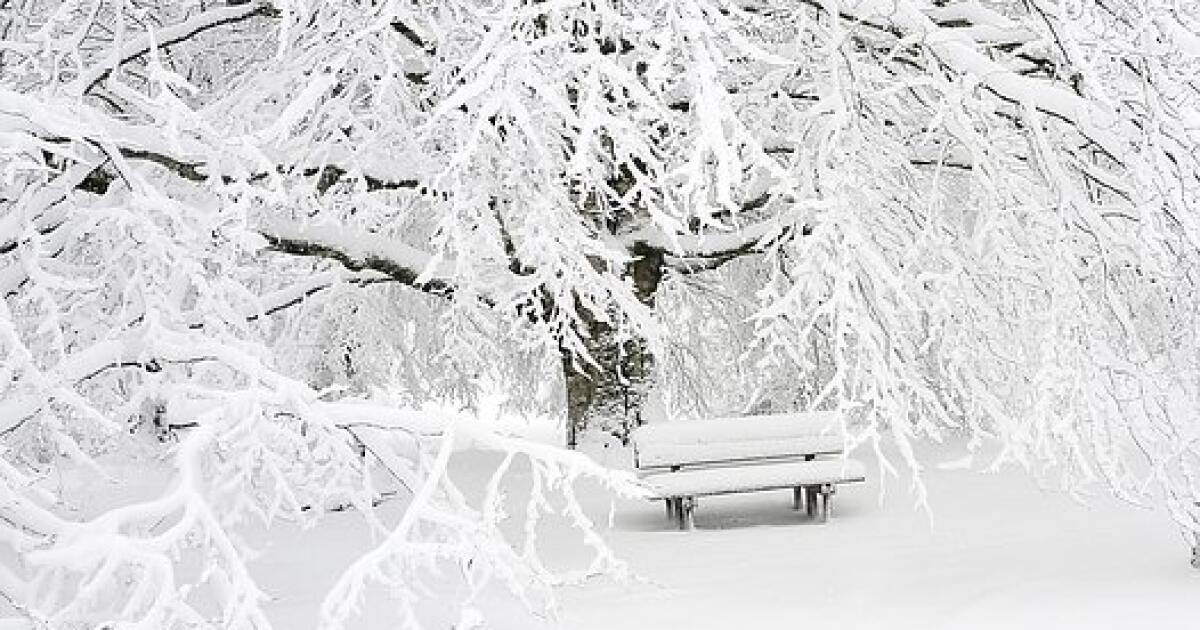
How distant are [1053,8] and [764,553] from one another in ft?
11.3

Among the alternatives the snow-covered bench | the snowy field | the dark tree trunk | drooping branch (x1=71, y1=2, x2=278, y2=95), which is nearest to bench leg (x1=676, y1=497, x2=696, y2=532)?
the snow-covered bench

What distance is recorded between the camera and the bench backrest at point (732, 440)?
8.84m

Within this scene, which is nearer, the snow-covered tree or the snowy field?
the snow-covered tree

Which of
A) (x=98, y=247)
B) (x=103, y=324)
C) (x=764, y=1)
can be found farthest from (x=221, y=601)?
(x=764, y=1)

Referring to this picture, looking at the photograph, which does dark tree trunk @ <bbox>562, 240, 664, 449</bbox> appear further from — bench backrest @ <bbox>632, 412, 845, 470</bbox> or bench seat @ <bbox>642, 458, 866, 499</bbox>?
bench seat @ <bbox>642, 458, 866, 499</bbox>

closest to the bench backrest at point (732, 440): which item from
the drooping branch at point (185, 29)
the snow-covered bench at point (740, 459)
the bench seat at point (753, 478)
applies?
the snow-covered bench at point (740, 459)

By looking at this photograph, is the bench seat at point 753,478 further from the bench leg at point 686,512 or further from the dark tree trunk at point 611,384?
the dark tree trunk at point 611,384

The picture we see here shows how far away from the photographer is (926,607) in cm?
603

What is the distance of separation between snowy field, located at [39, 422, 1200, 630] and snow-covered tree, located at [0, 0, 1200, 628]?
1.57 ft

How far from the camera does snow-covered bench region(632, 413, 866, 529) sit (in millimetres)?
8594

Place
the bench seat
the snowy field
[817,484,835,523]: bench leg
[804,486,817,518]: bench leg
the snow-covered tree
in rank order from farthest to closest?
[804,486,817,518]: bench leg < [817,484,835,523]: bench leg < the bench seat < the snowy field < the snow-covered tree

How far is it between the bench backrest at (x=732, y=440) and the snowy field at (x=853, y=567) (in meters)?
0.46

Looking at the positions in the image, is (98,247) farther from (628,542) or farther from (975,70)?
(975,70)

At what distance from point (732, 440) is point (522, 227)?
119 inches
